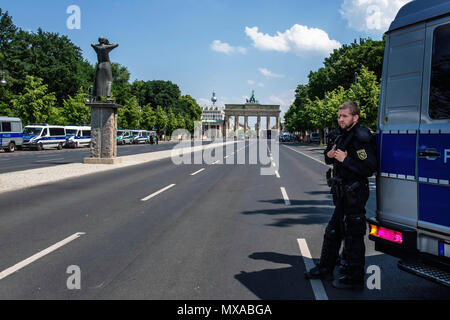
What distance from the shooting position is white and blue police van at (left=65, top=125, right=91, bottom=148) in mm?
43188

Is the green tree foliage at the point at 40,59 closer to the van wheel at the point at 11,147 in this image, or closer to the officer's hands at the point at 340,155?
the van wheel at the point at 11,147

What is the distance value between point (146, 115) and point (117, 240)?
251ft

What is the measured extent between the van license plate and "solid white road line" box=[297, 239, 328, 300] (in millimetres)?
1176

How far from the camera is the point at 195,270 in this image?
4.63 m

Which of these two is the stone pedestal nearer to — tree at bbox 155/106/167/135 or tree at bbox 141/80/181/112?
tree at bbox 155/106/167/135

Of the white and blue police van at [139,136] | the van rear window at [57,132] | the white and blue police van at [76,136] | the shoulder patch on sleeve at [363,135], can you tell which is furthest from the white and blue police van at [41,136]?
the shoulder patch on sleeve at [363,135]

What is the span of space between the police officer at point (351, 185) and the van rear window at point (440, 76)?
0.69 meters

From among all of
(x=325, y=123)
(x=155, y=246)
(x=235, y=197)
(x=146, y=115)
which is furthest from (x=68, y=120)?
(x=155, y=246)

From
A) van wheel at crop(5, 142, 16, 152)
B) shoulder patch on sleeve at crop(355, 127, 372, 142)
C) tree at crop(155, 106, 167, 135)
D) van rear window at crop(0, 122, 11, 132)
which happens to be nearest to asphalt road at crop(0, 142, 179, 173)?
van wheel at crop(5, 142, 16, 152)

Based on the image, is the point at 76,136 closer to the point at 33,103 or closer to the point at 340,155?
the point at 33,103

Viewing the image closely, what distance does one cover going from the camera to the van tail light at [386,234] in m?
3.78

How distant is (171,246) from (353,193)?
2.86m

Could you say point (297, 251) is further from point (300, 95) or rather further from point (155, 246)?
point (300, 95)

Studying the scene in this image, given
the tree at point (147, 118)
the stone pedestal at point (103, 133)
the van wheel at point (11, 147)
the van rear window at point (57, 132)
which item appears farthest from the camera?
the tree at point (147, 118)
